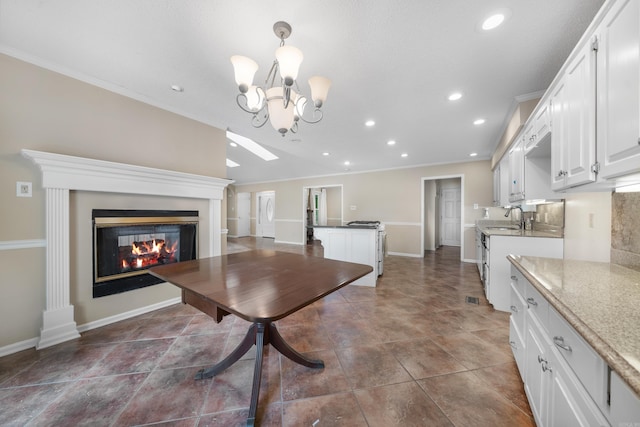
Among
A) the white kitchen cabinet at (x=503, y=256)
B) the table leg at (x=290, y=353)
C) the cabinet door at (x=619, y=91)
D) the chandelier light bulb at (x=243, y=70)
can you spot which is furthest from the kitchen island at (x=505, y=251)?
the chandelier light bulb at (x=243, y=70)

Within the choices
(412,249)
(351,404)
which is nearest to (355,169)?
(412,249)

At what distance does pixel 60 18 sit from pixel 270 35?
1.39 m

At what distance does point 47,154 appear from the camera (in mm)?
1836

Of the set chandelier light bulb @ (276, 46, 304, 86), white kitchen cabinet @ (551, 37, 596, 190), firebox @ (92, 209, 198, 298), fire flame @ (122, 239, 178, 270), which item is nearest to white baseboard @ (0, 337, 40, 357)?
firebox @ (92, 209, 198, 298)

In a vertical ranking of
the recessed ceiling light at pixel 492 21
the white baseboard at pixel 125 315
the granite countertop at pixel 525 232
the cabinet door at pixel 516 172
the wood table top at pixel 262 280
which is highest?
the recessed ceiling light at pixel 492 21

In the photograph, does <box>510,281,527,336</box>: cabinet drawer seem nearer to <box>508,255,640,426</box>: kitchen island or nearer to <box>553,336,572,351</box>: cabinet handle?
<box>508,255,640,426</box>: kitchen island

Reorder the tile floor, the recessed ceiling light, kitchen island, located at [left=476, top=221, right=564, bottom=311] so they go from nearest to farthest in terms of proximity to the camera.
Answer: the tile floor
the recessed ceiling light
kitchen island, located at [left=476, top=221, right=564, bottom=311]

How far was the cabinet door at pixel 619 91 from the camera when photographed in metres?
0.88

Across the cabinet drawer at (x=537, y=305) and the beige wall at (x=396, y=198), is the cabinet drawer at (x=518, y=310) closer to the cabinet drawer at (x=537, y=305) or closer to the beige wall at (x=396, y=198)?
the cabinet drawer at (x=537, y=305)

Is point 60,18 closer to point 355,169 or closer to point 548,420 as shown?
point 548,420

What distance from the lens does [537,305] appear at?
1.12 m

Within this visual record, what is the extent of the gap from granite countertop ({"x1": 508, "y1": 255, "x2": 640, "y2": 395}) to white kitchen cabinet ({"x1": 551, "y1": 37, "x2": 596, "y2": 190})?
51cm

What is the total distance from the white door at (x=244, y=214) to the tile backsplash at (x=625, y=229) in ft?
30.2

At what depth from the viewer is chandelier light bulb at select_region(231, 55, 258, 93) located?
1.41 m
